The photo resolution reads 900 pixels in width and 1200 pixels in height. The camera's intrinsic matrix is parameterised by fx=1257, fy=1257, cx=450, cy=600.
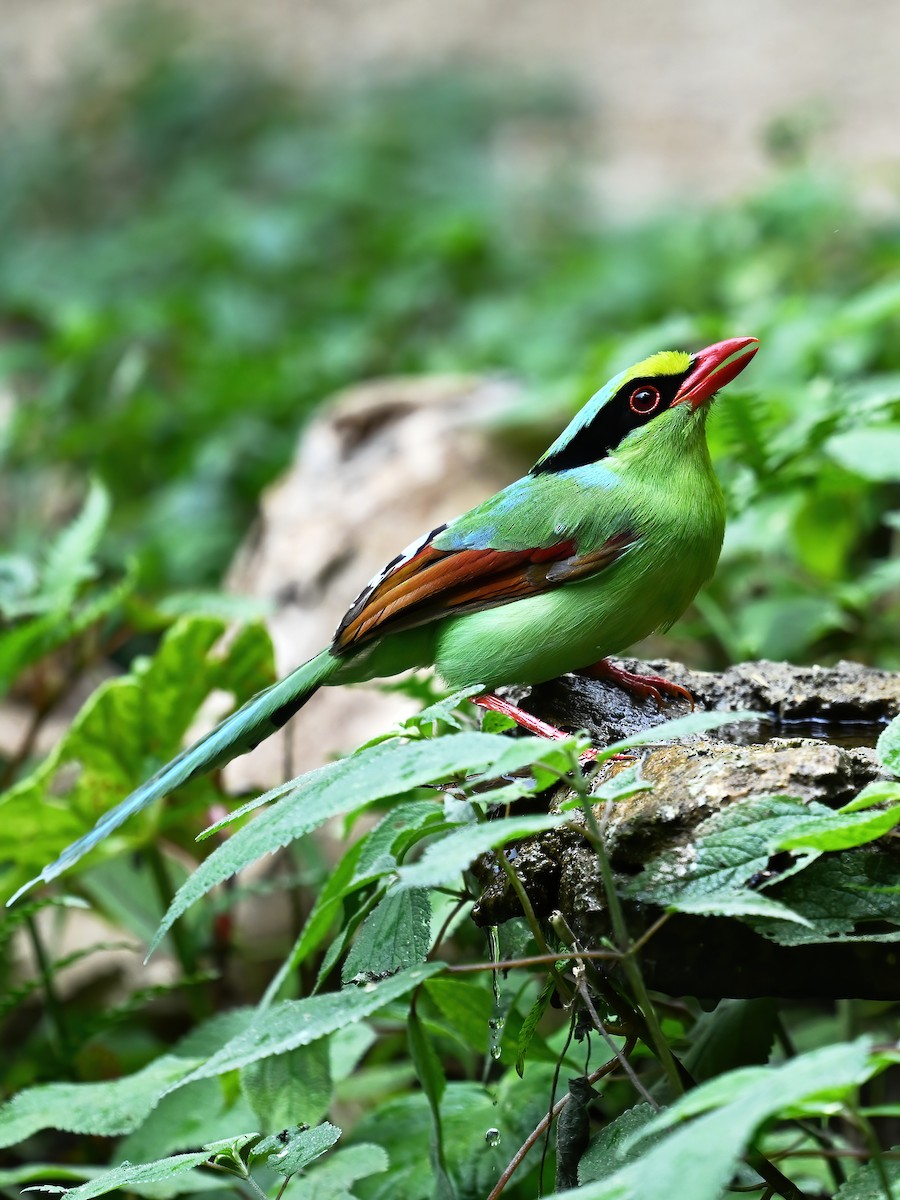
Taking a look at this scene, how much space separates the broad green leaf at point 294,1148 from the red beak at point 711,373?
169cm

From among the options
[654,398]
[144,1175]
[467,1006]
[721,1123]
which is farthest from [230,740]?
[721,1123]

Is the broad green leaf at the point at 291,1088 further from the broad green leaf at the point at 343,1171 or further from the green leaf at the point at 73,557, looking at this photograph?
the green leaf at the point at 73,557

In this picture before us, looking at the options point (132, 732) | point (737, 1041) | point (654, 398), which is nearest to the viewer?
point (737, 1041)

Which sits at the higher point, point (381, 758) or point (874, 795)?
point (381, 758)

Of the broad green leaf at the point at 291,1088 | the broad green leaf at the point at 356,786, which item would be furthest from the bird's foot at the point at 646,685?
the broad green leaf at the point at 356,786

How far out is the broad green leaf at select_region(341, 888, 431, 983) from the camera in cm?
174

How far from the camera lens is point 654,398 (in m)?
2.77

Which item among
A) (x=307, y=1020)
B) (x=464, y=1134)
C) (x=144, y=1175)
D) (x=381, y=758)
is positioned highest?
(x=381, y=758)

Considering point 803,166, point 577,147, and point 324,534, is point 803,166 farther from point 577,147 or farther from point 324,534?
point 577,147

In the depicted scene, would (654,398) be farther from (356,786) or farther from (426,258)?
(426,258)

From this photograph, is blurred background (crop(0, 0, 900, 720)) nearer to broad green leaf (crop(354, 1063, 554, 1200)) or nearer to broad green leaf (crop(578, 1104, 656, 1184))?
broad green leaf (crop(354, 1063, 554, 1200))

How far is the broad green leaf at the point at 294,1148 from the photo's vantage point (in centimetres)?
163

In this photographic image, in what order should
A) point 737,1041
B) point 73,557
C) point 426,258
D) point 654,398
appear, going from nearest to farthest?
1. point 737,1041
2. point 654,398
3. point 73,557
4. point 426,258

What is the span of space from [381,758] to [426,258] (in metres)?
7.90
